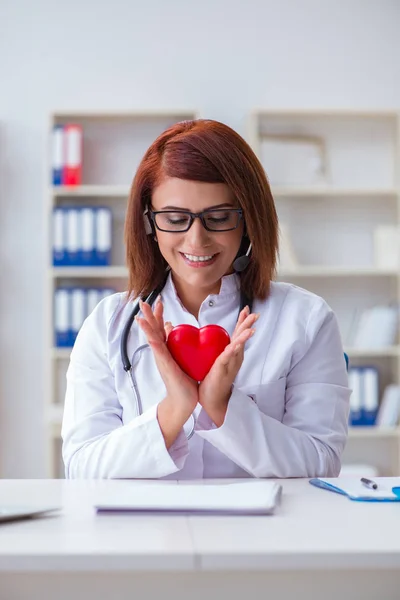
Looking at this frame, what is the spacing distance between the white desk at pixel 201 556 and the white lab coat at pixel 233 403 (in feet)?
1.23

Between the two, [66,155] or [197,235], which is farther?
[66,155]

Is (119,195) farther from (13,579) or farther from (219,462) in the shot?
(13,579)

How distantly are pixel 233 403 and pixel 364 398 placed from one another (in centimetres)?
288

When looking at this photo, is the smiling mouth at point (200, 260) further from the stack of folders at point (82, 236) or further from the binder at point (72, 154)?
the binder at point (72, 154)

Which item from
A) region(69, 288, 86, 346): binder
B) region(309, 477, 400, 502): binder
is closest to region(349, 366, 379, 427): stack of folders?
region(69, 288, 86, 346): binder

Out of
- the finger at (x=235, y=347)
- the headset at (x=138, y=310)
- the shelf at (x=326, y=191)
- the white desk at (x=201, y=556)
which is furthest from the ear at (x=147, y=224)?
the shelf at (x=326, y=191)

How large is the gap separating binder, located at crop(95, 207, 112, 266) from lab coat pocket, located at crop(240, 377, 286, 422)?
8.47 ft

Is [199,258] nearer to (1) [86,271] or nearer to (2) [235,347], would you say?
(2) [235,347]

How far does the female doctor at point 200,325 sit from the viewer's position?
1568 millimetres

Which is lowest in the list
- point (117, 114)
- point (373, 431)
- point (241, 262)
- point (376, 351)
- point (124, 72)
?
point (373, 431)

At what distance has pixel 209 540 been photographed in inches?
39.5

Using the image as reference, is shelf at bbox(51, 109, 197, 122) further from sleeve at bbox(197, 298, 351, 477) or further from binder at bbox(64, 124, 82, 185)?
sleeve at bbox(197, 298, 351, 477)

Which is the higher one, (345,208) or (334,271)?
(345,208)

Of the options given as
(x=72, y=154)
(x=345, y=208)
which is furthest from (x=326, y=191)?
(x=72, y=154)
